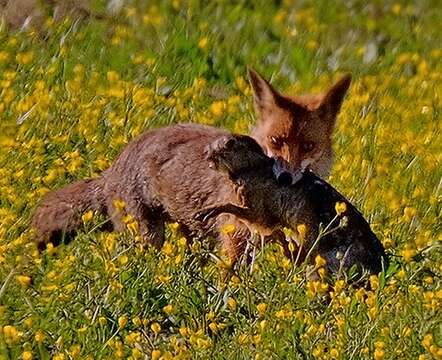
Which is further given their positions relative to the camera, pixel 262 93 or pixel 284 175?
pixel 262 93

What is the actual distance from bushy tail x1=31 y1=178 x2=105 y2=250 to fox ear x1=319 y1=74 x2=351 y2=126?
4.00 ft

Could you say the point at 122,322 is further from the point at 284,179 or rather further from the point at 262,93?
the point at 262,93

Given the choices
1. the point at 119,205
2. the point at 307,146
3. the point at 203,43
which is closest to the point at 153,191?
the point at 119,205

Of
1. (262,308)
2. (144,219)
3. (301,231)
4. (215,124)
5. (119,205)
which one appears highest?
(301,231)

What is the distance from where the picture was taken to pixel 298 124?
8242 millimetres

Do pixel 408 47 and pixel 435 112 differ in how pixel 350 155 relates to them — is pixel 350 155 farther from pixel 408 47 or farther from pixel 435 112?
pixel 408 47

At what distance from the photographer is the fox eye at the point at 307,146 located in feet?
26.8

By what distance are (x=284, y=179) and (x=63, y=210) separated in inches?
50.6

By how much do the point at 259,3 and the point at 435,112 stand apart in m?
2.21

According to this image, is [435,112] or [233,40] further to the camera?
[233,40]

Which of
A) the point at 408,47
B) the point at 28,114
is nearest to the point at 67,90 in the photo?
the point at 28,114

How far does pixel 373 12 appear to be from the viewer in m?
12.3

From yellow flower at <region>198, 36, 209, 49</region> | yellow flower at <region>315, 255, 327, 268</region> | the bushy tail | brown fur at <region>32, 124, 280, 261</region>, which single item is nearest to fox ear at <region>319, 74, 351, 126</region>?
brown fur at <region>32, 124, 280, 261</region>

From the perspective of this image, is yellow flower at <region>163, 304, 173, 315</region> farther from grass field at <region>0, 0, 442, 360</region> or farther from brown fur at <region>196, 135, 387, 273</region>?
brown fur at <region>196, 135, 387, 273</region>
